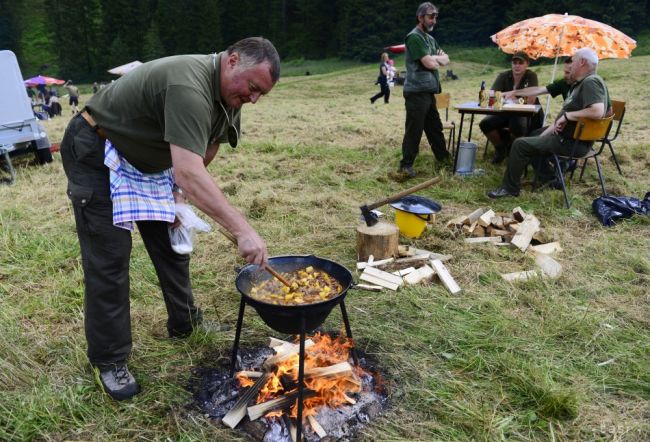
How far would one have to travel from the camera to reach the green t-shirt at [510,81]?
6.60 meters

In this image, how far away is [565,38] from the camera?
6.45m

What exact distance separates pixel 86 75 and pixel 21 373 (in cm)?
6066

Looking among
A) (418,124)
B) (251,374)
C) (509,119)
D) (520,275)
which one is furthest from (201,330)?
(509,119)

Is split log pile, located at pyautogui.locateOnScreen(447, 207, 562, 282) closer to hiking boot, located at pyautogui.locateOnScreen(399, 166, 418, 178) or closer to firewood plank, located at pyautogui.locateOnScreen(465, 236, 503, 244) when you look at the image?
firewood plank, located at pyautogui.locateOnScreen(465, 236, 503, 244)

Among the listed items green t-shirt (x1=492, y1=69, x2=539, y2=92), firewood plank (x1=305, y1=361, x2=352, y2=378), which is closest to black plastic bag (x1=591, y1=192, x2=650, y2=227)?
green t-shirt (x1=492, y1=69, x2=539, y2=92)

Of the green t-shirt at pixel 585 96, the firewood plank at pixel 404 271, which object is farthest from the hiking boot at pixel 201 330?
the green t-shirt at pixel 585 96

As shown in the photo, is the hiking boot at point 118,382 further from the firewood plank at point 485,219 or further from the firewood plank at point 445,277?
the firewood plank at point 485,219

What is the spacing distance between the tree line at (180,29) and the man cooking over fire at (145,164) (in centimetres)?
4804

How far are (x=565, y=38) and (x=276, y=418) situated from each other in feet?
22.0

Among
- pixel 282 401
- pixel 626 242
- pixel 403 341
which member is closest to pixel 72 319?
pixel 282 401

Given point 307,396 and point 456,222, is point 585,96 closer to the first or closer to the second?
point 456,222

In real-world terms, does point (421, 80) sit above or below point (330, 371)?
above

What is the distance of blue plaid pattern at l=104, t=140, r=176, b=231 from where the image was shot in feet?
7.17

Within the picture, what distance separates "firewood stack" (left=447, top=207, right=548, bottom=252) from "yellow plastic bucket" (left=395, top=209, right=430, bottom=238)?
40 cm
